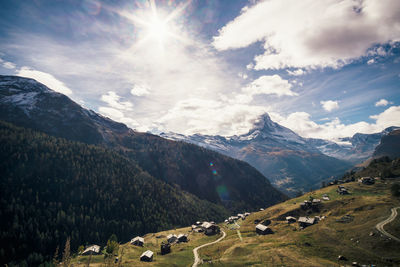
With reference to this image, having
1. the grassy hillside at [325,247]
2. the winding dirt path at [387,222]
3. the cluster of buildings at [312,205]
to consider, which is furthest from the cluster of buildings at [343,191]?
the winding dirt path at [387,222]

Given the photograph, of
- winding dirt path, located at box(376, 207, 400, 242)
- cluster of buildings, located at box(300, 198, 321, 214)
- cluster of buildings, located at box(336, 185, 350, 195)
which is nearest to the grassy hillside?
winding dirt path, located at box(376, 207, 400, 242)

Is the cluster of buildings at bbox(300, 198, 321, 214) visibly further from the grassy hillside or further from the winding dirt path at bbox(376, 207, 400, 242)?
the winding dirt path at bbox(376, 207, 400, 242)

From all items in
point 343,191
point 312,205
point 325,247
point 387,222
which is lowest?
point 325,247

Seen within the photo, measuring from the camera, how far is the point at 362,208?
97.1 metres

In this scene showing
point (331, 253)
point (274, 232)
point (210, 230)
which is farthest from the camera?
point (210, 230)

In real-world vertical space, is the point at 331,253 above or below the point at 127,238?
above

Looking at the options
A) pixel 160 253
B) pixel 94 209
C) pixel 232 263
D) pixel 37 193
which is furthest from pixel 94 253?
pixel 37 193

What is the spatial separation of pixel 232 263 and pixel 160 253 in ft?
170

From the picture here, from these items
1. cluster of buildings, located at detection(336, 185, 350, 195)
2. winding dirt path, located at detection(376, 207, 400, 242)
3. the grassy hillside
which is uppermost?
cluster of buildings, located at detection(336, 185, 350, 195)

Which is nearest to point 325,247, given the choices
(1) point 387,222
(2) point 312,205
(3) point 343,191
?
(1) point 387,222

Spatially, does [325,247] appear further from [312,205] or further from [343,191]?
[343,191]

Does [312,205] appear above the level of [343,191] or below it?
below

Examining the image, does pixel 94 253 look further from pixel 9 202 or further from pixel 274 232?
pixel 9 202

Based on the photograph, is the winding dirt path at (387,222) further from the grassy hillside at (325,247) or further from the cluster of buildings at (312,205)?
the cluster of buildings at (312,205)
